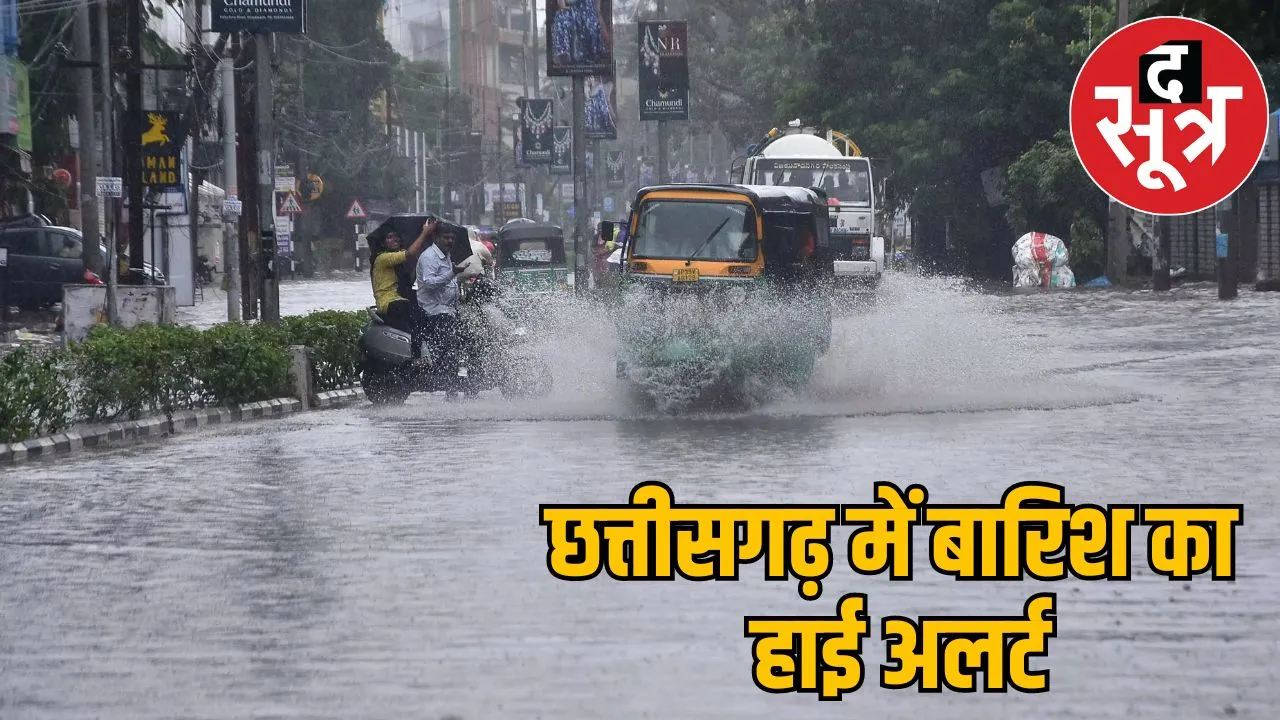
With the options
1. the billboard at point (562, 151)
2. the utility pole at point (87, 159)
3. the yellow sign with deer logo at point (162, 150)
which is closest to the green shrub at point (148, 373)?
the utility pole at point (87, 159)

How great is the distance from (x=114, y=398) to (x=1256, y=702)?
44.1ft

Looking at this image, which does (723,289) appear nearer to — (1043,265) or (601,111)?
(1043,265)

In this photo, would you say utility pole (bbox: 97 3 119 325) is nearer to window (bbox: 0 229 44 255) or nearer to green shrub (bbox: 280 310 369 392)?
window (bbox: 0 229 44 255)

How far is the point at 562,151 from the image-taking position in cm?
8781

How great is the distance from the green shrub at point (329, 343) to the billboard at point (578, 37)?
61.1ft

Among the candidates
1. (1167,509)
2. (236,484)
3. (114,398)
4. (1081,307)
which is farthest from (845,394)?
(1081,307)

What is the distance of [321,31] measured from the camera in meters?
89.6

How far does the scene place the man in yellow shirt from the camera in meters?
21.4

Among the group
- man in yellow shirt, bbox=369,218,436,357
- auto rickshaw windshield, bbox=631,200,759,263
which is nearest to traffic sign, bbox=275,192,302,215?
man in yellow shirt, bbox=369,218,436,357

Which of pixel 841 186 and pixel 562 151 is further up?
pixel 562 151

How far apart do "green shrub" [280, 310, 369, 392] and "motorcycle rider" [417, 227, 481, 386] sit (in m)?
1.32

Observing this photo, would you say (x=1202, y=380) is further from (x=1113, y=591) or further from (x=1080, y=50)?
(x=1080, y=50)

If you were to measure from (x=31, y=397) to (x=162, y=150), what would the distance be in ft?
80.9

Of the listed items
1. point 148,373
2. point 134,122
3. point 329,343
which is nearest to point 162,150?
point 134,122
